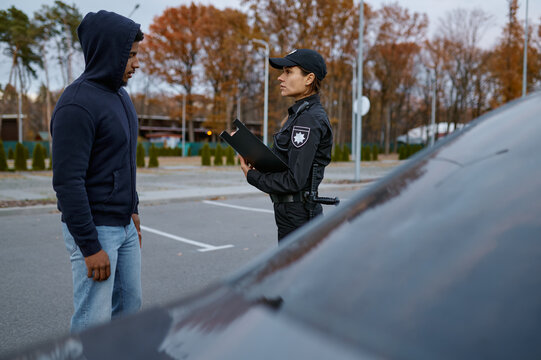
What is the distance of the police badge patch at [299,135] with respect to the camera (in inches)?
110

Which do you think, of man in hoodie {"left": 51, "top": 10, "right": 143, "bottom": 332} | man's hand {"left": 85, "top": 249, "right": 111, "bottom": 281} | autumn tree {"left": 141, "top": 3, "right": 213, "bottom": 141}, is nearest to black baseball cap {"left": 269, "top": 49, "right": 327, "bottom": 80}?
man in hoodie {"left": 51, "top": 10, "right": 143, "bottom": 332}

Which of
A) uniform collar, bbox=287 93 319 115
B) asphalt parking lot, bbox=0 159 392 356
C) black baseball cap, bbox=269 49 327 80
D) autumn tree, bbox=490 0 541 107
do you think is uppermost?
autumn tree, bbox=490 0 541 107

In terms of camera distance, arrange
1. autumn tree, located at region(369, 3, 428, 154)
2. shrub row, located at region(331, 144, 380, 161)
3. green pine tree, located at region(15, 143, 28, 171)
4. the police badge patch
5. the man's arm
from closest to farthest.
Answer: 1. the man's arm
2. the police badge patch
3. green pine tree, located at region(15, 143, 28, 171)
4. shrub row, located at region(331, 144, 380, 161)
5. autumn tree, located at region(369, 3, 428, 154)

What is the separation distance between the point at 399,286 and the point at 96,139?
73.0 inches

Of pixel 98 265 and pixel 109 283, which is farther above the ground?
pixel 98 265

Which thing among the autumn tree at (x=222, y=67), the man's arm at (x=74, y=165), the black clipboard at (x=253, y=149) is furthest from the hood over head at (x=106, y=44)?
the autumn tree at (x=222, y=67)

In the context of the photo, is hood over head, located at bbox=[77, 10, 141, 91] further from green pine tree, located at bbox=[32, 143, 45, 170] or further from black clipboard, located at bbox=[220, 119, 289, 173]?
green pine tree, located at bbox=[32, 143, 45, 170]

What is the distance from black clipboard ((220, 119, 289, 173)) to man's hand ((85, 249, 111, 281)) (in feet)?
3.20

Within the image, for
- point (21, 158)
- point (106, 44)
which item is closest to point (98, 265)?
point (106, 44)

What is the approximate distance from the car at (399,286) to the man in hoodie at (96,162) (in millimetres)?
1370

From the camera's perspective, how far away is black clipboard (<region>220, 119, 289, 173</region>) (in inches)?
113

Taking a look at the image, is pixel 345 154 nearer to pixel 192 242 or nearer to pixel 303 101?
pixel 192 242

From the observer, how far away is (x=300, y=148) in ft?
9.21

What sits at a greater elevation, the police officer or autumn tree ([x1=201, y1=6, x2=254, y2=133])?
autumn tree ([x1=201, y1=6, x2=254, y2=133])
